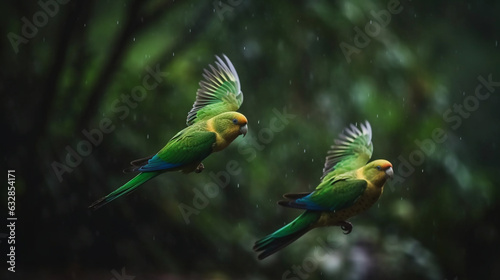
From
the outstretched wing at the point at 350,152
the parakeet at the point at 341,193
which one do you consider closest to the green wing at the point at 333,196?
the parakeet at the point at 341,193

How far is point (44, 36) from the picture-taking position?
379 centimetres

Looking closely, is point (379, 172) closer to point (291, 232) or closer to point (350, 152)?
point (350, 152)

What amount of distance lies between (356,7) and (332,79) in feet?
1.36

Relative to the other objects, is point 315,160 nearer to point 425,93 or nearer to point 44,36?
point 425,93

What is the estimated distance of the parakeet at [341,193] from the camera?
121 inches

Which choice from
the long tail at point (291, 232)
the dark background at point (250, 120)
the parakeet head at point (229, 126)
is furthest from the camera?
the dark background at point (250, 120)

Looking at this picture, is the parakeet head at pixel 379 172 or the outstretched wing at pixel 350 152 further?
the outstretched wing at pixel 350 152

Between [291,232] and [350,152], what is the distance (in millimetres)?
473

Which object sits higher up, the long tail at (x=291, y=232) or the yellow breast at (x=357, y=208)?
the long tail at (x=291, y=232)

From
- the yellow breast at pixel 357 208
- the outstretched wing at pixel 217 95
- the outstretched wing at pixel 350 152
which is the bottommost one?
the yellow breast at pixel 357 208

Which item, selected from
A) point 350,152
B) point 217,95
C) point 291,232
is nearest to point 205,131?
point 217,95


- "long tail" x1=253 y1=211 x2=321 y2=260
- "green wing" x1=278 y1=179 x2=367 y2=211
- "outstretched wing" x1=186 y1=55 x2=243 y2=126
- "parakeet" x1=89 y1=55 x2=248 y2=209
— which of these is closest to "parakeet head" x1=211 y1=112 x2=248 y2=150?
"parakeet" x1=89 y1=55 x2=248 y2=209

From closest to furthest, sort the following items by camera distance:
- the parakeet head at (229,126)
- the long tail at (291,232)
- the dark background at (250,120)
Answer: the parakeet head at (229,126) → the long tail at (291,232) → the dark background at (250,120)

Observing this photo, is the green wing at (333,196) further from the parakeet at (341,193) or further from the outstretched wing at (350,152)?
the outstretched wing at (350,152)
